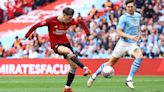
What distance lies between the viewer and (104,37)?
25.0m

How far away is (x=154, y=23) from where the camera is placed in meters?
25.5

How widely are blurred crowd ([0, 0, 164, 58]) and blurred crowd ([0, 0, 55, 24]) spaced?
9.44ft

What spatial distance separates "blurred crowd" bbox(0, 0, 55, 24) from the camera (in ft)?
93.4

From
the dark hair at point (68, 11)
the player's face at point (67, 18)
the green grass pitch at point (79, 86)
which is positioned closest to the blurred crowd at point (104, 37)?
the green grass pitch at point (79, 86)

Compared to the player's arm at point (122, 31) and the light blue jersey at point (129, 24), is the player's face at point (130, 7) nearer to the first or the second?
the light blue jersey at point (129, 24)

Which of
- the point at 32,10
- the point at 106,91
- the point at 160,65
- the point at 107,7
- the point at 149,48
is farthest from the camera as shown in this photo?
the point at 32,10

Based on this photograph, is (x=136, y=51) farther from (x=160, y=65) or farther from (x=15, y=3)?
(x=15, y=3)

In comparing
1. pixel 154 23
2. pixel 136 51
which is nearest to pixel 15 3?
pixel 154 23

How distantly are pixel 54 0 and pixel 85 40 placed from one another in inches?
→ 193

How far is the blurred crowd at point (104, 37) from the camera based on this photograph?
24484 millimetres

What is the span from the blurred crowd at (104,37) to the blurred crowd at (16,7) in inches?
113

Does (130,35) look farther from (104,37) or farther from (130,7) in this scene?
(104,37)

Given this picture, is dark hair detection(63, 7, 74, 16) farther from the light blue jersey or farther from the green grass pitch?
the green grass pitch

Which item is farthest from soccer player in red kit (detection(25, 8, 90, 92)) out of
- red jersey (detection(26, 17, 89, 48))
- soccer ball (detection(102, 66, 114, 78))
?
soccer ball (detection(102, 66, 114, 78))
